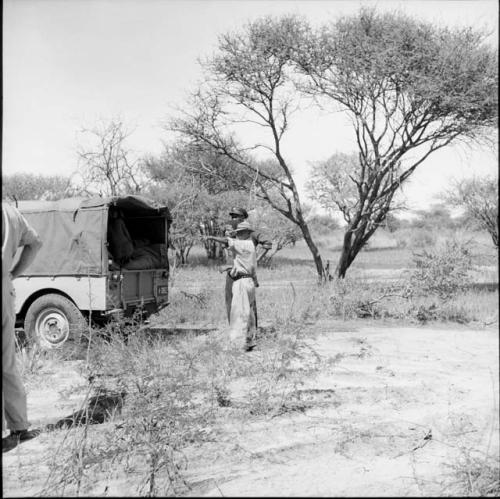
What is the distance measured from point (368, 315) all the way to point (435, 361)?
152 inches

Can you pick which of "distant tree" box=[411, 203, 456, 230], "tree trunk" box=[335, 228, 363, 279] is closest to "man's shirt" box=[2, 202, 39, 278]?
"tree trunk" box=[335, 228, 363, 279]

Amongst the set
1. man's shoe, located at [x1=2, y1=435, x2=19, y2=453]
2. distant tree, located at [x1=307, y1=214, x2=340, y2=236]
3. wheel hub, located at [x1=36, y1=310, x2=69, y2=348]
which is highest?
distant tree, located at [x1=307, y1=214, x2=340, y2=236]

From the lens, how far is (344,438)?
3.95 m

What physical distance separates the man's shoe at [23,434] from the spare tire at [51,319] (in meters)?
2.98

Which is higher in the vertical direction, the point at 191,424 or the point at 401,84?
the point at 401,84

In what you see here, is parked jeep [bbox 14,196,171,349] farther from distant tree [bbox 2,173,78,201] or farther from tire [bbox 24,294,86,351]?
distant tree [bbox 2,173,78,201]

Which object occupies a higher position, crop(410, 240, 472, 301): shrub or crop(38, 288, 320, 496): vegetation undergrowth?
crop(410, 240, 472, 301): shrub

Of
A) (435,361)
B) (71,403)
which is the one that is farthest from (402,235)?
(71,403)

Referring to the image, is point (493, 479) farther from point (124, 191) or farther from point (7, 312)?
point (124, 191)

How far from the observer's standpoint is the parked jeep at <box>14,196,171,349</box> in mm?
6785

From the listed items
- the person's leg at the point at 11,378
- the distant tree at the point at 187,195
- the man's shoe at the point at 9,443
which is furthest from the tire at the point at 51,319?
the distant tree at the point at 187,195

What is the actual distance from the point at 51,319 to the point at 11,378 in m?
3.99

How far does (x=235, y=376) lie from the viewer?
16.7 ft

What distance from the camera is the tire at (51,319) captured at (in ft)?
22.2
